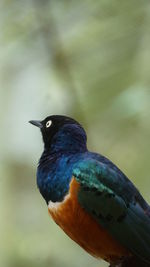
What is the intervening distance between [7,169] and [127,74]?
1.77 metres

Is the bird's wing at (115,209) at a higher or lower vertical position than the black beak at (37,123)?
lower

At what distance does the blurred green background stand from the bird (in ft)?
1.91

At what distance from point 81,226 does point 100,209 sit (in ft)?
0.57

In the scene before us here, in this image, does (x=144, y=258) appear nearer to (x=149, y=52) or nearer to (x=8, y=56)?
(x=149, y=52)

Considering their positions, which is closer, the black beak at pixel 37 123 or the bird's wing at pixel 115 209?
the bird's wing at pixel 115 209

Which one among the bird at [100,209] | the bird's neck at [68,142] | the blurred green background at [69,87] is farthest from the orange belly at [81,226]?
the blurred green background at [69,87]

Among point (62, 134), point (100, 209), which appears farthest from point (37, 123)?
point (100, 209)

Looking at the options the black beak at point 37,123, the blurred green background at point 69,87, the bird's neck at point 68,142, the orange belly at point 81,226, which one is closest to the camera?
the orange belly at point 81,226

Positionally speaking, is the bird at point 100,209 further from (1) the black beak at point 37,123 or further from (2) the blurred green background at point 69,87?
(1) the black beak at point 37,123

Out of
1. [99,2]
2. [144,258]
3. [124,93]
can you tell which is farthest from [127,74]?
[144,258]

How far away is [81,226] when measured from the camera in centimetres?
482

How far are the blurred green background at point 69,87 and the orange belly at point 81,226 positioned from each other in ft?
2.76

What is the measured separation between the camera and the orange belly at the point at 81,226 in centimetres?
482

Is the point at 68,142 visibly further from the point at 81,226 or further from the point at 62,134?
the point at 81,226
